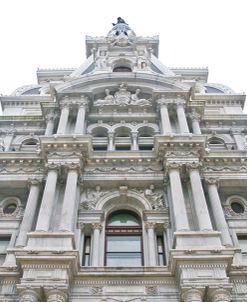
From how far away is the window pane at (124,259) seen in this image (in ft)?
63.5

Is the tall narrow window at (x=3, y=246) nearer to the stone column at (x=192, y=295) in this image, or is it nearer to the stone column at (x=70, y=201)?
the stone column at (x=70, y=201)

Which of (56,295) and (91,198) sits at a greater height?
(91,198)

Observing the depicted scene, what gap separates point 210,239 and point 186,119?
1024 cm

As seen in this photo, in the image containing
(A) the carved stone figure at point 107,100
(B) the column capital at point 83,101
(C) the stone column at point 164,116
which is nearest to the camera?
(C) the stone column at point 164,116

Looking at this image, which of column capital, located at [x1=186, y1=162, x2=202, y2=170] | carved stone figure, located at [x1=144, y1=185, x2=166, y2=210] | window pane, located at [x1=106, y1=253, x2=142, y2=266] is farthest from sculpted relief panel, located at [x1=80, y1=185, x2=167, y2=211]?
window pane, located at [x1=106, y1=253, x2=142, y2=266]

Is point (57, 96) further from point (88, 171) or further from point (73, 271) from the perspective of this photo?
point (73, 271)

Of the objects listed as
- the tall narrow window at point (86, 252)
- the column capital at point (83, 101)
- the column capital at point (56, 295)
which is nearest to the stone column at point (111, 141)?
the column capital at point (83, 101)

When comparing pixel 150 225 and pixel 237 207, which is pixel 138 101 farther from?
pixel 150 225

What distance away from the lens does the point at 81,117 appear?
26.0 metres

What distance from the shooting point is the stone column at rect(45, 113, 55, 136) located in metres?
26.1

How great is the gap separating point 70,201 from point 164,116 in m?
8.33

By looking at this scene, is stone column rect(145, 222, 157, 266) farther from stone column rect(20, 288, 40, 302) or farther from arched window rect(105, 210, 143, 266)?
stone column rect(20, 288, 40, 302)

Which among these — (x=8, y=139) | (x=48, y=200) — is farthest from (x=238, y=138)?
(x=8, y=139)

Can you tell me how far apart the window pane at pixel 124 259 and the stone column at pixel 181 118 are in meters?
7.59
